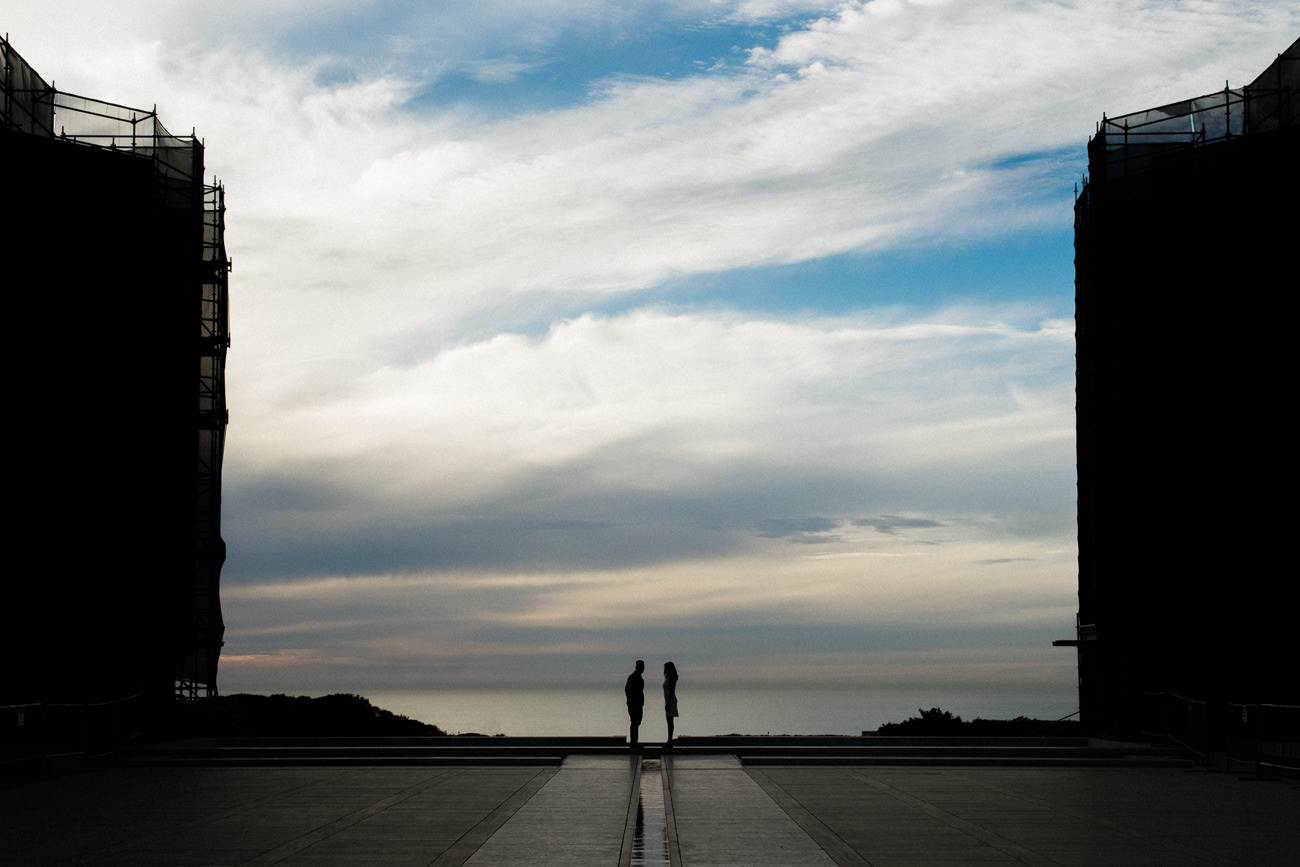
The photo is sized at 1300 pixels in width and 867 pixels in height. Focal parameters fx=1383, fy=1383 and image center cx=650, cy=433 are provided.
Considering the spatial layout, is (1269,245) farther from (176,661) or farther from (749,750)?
(176,661)

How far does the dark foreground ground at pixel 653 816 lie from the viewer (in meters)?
11.4

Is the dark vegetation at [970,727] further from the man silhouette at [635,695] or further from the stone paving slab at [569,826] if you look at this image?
the stone paving slab at [569,826]

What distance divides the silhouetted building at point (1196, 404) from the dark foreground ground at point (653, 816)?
6919 millimetres

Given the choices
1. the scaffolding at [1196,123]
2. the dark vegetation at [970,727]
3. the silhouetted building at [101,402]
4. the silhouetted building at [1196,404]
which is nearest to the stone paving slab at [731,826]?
the silhouetted building at [1196,404]

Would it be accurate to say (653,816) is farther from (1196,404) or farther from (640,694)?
(1196,404)

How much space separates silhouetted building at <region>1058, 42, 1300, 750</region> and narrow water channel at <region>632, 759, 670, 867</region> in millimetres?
13201

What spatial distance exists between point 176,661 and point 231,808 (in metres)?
16.9

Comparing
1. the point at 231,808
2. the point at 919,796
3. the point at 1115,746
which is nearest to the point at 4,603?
the point at 231,808

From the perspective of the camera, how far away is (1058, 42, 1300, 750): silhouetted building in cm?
2744

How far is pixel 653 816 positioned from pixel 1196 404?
18827 millimetres

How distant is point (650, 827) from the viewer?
522 inches

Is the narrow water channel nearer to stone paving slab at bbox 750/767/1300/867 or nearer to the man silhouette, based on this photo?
stone paving slab at bbox 750/767/1300/867

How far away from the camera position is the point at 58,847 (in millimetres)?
11766

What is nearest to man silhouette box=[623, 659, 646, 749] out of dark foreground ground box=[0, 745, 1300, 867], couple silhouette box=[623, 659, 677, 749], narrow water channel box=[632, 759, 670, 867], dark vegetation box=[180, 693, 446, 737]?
couple silhouette box=[623, 659, 677, 749]
